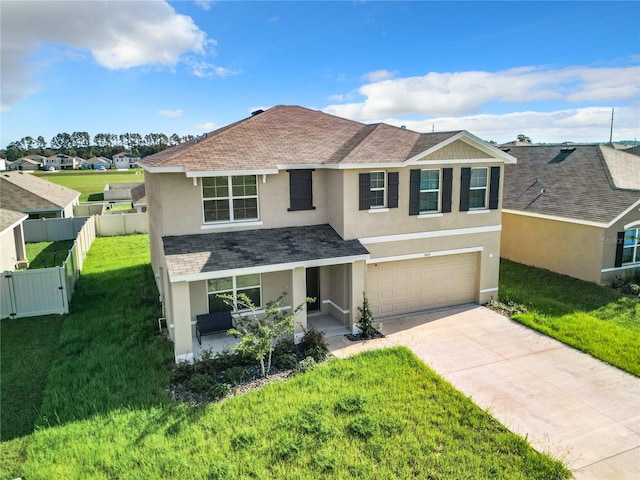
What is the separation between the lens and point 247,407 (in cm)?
917

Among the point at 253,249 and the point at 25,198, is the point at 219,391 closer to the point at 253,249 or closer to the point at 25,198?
the point at 253,249

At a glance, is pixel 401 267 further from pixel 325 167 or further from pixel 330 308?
pixel 325 167

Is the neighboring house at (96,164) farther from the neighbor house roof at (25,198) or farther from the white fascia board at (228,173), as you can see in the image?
the white fascia board at (228,173)

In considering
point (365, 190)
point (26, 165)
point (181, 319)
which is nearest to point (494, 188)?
point (365, 190)

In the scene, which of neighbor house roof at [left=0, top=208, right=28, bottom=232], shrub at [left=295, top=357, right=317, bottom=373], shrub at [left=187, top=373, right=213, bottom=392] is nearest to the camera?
shrub at [left=187, top=373, right=213, bottom=392]

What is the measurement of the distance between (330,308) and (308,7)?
1184 centimetres

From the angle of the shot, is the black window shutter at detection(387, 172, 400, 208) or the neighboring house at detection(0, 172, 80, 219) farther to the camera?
the neighboring house at detection(0, 172, 80, 219)

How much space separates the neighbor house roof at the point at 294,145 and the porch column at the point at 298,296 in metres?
3.41

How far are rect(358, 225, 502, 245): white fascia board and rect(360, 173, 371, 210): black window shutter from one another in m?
1.13

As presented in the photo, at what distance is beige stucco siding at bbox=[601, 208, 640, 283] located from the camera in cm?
1764

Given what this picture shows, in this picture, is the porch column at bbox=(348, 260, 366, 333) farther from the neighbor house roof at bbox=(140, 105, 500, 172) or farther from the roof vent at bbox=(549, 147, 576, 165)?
the roof vent at bbox=(549, 147, 576, 165)

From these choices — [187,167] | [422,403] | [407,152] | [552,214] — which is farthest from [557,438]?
[552,214]

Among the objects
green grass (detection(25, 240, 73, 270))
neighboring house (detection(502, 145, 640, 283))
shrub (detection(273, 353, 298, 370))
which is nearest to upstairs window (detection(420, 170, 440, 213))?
shrub (detection(273, 353, 298, 370))

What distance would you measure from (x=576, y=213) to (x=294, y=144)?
1300 centimetres
